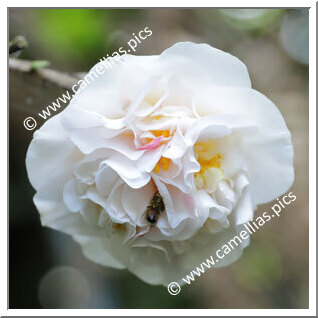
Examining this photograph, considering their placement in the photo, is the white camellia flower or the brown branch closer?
the white camellia flower

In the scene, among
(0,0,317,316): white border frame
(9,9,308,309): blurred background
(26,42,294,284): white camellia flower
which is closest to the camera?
(26,42,294,284): white camellia flower

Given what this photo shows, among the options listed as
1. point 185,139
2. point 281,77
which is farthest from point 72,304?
point 281,77

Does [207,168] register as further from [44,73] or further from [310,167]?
[44,73]

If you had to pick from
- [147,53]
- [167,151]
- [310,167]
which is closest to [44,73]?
[147,53]

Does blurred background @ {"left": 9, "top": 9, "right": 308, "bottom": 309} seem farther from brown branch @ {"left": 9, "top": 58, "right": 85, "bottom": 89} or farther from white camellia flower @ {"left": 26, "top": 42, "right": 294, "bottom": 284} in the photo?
white camellia flower @ {"left": 26, "top": 42, "right": 294, "bottom": 284}

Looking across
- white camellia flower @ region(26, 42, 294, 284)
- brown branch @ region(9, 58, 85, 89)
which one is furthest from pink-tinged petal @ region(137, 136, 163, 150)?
brown branch @ region(9, 58, 85, 89)

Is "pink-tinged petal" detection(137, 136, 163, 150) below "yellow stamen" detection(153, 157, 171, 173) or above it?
above

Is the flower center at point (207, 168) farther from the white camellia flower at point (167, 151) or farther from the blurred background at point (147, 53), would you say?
the blurred background at point (147, 53)

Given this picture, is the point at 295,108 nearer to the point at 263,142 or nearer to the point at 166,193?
the point at 263,142
